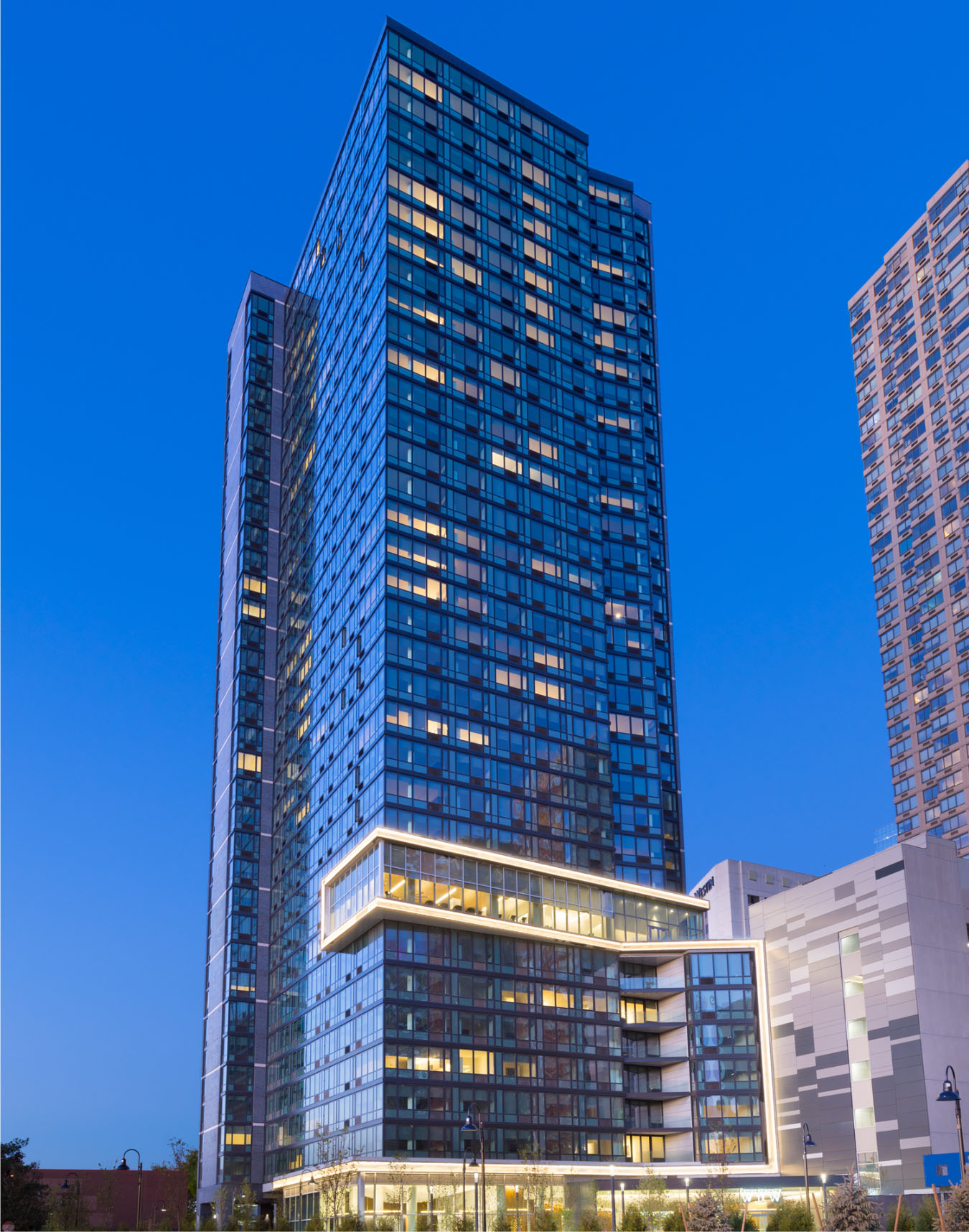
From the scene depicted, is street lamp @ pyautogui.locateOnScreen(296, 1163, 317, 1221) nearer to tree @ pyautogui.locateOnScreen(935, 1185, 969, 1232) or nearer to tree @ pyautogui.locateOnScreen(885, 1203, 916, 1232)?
tree @ pyautogui.locateOnScreen(885, 1203, 916, 1232)

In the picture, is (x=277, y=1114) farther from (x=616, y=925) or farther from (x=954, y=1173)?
(x=954, y=1173)

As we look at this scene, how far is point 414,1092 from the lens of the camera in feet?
313

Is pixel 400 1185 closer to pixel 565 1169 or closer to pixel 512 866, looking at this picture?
pixel 565 1169

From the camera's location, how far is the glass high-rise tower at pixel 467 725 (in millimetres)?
102250

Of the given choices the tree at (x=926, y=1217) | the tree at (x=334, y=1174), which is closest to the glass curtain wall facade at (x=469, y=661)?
the tree at (x=334, y=1174)

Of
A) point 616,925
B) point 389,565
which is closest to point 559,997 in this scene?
point 616,925

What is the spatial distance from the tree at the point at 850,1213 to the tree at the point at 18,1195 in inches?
3019

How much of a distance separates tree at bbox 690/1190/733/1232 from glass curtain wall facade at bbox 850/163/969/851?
105316mm

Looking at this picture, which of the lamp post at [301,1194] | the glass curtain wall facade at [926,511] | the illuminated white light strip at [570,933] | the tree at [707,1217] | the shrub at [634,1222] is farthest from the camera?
the glass curtain wall facade at [926,511]

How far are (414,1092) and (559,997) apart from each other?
1704 cm

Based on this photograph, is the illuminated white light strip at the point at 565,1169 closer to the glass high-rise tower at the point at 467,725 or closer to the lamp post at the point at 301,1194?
the lamp post at the point at 301,1194

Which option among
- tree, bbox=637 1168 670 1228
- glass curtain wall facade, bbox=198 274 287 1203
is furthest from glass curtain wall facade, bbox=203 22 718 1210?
tree, bbox=637 1168 670 1228

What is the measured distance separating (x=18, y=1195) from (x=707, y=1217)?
3090 inches

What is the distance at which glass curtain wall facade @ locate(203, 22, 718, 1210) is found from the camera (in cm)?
10188
